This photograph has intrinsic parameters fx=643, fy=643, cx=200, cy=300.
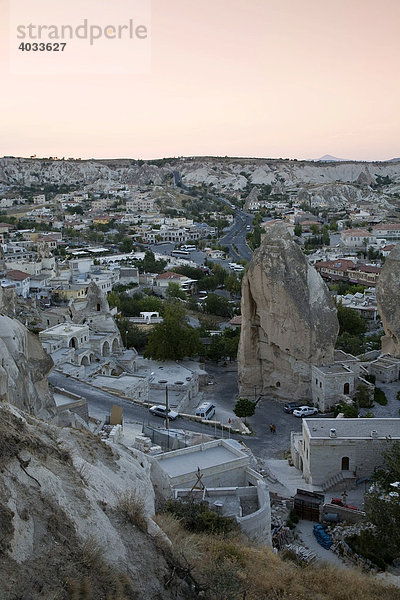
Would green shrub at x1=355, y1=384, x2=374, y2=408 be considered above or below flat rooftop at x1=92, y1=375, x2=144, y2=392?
below

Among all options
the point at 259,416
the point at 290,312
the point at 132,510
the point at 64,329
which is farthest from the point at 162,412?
the point at 132,510

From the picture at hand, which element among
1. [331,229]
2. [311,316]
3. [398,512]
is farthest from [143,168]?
[398,512]

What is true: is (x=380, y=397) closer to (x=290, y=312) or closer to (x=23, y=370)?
(x=290, y=312)

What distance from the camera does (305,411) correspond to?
20141mm

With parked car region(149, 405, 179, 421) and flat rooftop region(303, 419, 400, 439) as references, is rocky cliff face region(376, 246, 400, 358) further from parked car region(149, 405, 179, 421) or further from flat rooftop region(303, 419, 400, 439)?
parked car region(149, 405, 179, 421)

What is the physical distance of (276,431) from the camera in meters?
19.0

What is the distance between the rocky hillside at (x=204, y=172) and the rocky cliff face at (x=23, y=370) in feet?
365

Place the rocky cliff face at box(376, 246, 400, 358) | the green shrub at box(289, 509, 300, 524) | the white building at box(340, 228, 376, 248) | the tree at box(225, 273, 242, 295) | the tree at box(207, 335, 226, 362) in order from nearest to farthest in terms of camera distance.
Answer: the green shrub at box(289, 509, 300, 524) → the rocky cliff face at box(376, 246, 400, 358) → the tree at box(207, 335, 226, 362) → the tree at box(225, 273, 242, 295) → the white building at box(340, 228, 376, 248)

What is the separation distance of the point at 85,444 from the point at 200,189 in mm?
111419

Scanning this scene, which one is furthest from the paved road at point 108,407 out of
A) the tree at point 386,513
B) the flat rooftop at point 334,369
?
the tree at point 386,513

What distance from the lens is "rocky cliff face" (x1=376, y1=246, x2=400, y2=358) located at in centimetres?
2258

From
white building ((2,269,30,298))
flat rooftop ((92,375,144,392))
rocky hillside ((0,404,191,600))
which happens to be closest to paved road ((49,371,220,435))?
flat rooftop ((92,375,144,392))

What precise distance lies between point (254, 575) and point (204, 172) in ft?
413

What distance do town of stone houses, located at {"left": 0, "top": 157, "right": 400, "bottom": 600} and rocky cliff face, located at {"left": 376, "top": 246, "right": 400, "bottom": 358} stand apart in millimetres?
76
